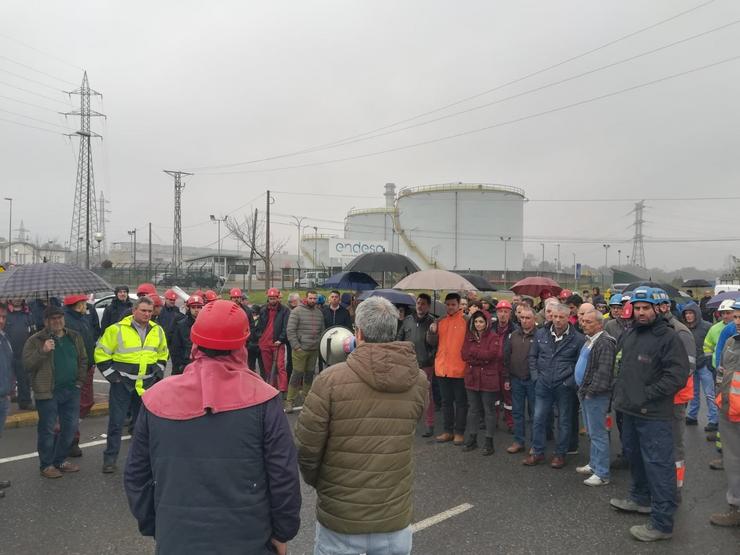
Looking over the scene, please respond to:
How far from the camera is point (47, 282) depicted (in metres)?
5.38

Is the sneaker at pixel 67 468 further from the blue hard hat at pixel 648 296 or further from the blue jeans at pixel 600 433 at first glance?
the blue hard hat at pixel 648 296

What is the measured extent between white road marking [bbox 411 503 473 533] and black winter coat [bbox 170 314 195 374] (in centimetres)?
483

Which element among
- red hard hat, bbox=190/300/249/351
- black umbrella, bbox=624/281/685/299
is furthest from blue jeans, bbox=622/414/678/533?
red hard hat, bbox=190/300/249/351

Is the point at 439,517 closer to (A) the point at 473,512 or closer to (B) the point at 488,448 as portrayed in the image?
(A) the point at 473,512

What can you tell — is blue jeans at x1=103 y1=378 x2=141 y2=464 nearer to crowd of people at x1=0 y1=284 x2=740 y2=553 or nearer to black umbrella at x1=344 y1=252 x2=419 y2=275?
crowd of people at x1=0 y1=284 x2=740 y2=553

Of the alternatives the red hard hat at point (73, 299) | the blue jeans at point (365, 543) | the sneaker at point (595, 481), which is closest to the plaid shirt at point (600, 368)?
the sneaker at point (595, 481)

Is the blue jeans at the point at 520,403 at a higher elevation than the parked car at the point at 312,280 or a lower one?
lower

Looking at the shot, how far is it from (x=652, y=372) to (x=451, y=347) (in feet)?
8.94

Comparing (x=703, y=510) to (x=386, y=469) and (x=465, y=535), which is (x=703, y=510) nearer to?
(x=465, y=535)

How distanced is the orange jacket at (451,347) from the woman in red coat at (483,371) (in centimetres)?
13

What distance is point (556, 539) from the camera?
13.2 ft

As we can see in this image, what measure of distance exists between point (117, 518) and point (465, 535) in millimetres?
3011

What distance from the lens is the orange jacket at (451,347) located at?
646 centimetres

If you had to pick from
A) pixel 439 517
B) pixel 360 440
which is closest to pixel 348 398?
pixel 360 440
